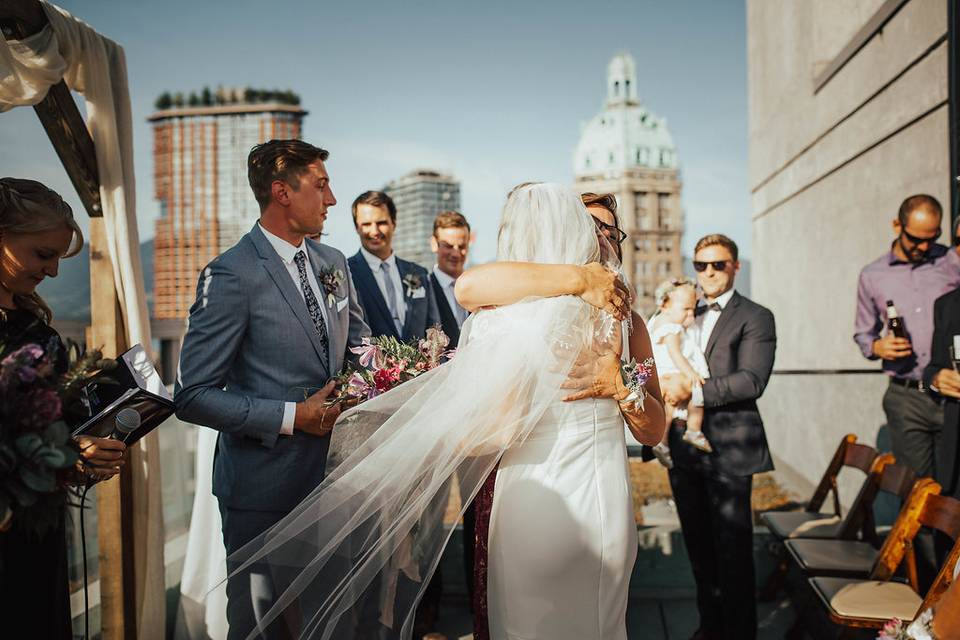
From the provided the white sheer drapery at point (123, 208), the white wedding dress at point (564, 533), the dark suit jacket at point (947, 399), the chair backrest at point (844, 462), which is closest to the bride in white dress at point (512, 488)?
the white wedding dress at point (564, 533)

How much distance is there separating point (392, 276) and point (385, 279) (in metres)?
0.06

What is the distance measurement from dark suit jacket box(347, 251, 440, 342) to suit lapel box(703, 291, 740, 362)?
171cm

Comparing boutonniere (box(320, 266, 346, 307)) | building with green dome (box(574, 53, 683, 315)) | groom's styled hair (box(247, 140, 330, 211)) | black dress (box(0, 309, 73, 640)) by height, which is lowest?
black dress (box(0, 309, 73, 640))

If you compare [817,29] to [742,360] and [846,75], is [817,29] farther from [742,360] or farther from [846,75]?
[742,360]

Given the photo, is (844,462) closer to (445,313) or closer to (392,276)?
(445,313)

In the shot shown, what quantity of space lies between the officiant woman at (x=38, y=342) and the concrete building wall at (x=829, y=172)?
5.20 metres

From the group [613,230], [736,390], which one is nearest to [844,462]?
[736,390]

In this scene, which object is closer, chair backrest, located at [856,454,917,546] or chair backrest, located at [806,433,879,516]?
chair backrest, located at [856,454,917,546]

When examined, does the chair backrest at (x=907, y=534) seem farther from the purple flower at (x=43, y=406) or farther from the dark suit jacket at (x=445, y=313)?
the purple flower at (x=43, y=406)

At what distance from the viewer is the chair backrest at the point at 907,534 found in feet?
9.52

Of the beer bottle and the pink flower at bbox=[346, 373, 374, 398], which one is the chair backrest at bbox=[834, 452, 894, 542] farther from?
the pink flower at bbox=[346, 373, 374, 398]

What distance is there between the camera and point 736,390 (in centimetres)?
338

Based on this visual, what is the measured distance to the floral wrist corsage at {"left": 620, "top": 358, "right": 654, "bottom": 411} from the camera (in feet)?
6.96

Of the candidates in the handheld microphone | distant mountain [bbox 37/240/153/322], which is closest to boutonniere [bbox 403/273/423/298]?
distant mountain [bbox 37/240/153/322]
